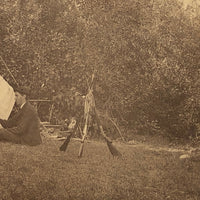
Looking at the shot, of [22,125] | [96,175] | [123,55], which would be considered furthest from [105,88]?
[22,125]

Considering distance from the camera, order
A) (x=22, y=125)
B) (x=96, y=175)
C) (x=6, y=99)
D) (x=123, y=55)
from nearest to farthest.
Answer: (x=96, y=175) → (x=123, y=55) → (x=6, y=99) → (x=22, y=125)

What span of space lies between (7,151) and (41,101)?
809mm

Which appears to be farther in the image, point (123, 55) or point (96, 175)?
point (123, 55)

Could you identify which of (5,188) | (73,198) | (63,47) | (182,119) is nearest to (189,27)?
(182,119)

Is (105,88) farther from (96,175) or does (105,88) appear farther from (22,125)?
(22,125)

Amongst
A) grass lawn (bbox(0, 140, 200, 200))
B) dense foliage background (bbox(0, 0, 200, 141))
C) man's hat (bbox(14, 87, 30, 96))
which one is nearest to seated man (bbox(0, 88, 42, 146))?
man's hat (bbox(14, 87, 30, 96))

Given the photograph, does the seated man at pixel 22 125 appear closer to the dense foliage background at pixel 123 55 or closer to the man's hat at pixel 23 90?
the man's hat at pixel 23 90

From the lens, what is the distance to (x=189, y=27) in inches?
147

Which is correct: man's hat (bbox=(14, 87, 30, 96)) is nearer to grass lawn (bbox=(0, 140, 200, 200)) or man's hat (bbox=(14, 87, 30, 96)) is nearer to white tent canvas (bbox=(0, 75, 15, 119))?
white tent canvas (bbox=(0, 75, 15, 119))

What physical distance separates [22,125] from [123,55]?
1.49 metres

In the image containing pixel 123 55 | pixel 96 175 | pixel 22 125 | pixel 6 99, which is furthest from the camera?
pixel 22 125

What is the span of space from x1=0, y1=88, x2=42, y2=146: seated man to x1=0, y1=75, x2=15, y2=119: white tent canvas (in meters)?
0.07

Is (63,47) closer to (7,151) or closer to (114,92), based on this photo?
(114,92)

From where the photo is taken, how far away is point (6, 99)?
4.00 meters
